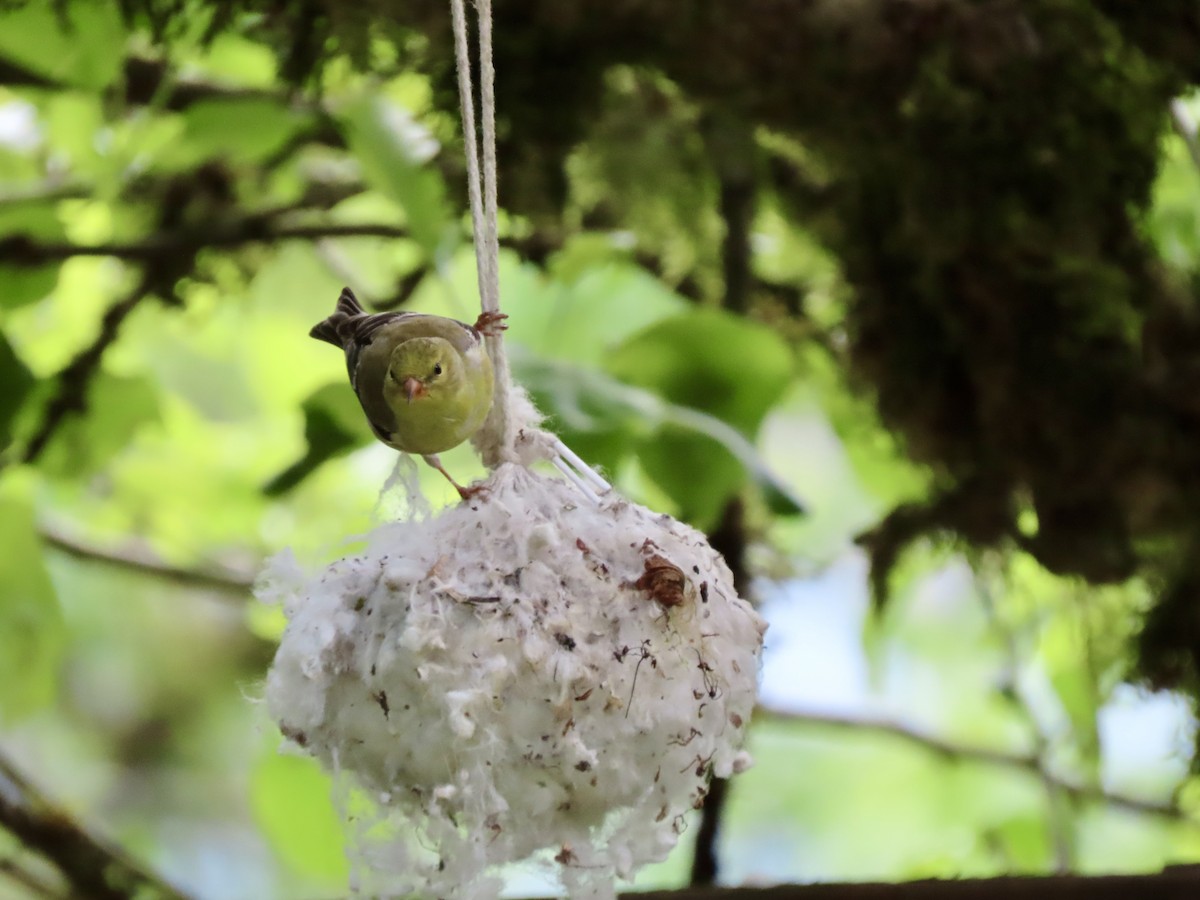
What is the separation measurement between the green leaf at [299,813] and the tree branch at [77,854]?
11 cm

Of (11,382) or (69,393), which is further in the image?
(69,393)

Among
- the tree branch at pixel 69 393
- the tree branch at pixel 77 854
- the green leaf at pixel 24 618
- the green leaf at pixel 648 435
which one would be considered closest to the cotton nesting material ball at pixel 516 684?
the green leaf at pixel 648 435

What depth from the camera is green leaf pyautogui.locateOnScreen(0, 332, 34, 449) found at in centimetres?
98

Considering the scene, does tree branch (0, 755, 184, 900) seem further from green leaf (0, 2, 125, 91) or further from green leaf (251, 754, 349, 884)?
green leaf (0, 2, 125, 91)

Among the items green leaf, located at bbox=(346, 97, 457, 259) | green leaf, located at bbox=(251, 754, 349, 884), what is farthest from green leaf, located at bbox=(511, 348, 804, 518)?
green leaf, located at bbox=(251, 754, 349, 884)

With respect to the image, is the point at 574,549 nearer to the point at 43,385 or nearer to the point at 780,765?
the point at 43,385

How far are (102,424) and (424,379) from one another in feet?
3.01

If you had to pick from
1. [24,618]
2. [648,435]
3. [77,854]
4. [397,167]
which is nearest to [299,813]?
[77,854]

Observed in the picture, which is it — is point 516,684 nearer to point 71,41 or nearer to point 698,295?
point 71,41

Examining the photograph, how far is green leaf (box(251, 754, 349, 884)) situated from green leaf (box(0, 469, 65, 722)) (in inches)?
9.4

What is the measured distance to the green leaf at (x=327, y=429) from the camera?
0.95 metres

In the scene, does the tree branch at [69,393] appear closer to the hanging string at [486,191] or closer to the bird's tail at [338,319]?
the bird's tail at [338,319]

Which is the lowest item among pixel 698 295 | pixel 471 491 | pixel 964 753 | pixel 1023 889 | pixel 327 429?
pixel 1023 889

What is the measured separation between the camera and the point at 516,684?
49cm
